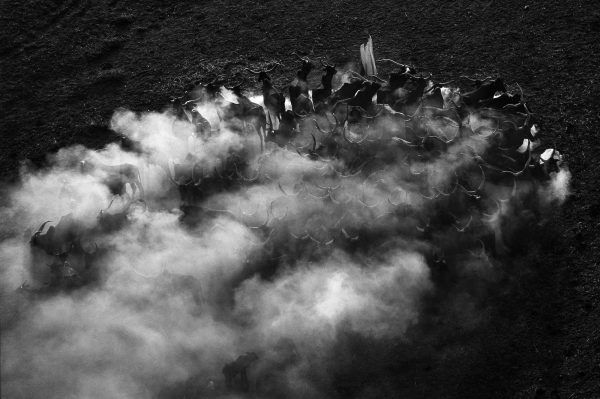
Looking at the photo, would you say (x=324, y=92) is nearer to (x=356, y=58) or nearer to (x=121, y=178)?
(x=356, y=58)

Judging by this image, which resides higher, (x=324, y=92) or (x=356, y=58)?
(x=324, y=92)

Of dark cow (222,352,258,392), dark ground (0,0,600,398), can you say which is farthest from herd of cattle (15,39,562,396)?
dark cow (222,352,258,392)

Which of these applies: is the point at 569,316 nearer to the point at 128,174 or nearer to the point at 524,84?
the point at 524,84

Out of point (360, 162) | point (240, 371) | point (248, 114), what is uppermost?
point (248, 114)

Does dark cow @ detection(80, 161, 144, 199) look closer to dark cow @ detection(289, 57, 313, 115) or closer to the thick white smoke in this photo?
the thick white smoke

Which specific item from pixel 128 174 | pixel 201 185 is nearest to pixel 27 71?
pixel 128 174

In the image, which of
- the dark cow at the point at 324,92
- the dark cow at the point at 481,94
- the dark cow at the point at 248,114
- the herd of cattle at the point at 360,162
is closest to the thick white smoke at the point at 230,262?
the herd of cattle at the point at 360,162

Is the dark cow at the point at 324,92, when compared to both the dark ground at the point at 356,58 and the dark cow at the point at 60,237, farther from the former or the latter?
the dark cow at the point at 60,237

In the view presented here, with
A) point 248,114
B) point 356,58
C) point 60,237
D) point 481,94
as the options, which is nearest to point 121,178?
point 60,237
